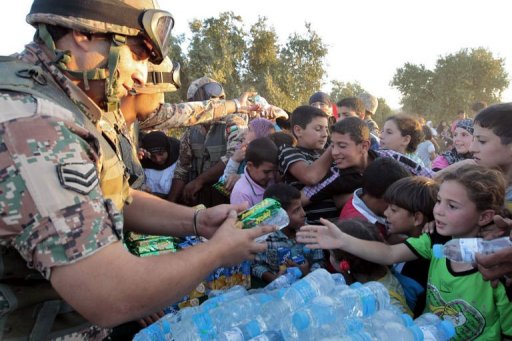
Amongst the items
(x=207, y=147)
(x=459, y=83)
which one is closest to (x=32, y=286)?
(x=207, y=147)

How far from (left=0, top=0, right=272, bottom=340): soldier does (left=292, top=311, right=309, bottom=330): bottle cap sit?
13.9 inches

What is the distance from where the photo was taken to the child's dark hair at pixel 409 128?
5059mm

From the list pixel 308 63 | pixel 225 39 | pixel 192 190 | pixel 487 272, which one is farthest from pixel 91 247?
pixel 308 63

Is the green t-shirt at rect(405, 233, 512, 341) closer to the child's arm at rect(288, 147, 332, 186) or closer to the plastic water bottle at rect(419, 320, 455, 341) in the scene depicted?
the plastic water bottle at rect(419, 320, 455, 341)

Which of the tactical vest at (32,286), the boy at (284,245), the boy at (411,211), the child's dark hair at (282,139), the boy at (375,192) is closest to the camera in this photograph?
the tactical vest at (32,286)

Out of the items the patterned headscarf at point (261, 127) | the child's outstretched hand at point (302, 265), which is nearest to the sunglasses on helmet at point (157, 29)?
the child's outstretched hand at point (302, 265)

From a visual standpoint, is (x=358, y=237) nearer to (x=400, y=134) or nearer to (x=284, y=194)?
(x=284, y=194)

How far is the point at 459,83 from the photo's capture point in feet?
102

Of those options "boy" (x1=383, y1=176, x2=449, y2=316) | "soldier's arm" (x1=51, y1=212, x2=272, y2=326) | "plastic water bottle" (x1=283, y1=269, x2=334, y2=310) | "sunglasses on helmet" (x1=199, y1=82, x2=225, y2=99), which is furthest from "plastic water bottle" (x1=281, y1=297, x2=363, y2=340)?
"sunglasses on helmet" (x1=199, y1=82, x2=225, y2=99)

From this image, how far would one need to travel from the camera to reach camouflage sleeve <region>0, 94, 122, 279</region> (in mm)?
1355

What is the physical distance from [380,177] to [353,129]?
63 cm

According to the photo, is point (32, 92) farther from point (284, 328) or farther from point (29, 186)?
point (284, 328)

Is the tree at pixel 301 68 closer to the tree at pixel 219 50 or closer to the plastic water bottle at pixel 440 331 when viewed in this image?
the tree at pixel 219 50

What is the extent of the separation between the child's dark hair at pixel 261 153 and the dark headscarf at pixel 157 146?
193cm
